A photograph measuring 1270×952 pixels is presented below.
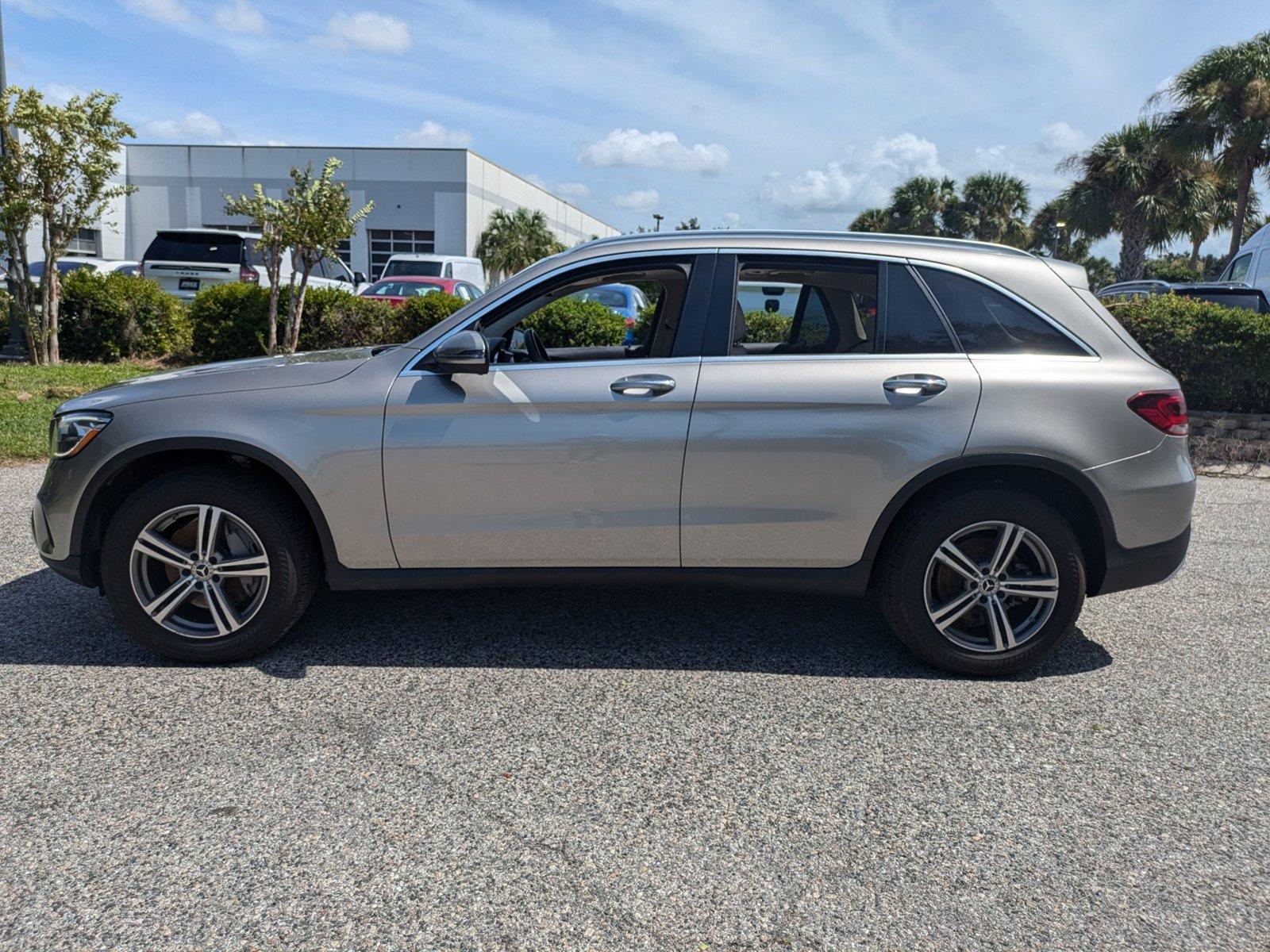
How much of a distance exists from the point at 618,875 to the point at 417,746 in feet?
3.31

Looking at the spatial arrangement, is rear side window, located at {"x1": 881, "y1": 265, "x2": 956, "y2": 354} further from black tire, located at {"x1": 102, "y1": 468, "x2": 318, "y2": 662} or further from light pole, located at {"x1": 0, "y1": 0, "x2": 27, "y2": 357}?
light pole, located at {"x1": 0, "y1": 0, "x2": 27, "y2": 357}

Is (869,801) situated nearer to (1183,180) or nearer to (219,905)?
(219,905)

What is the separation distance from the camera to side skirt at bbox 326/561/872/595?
4.04 meters

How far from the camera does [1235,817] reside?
3025 millimetres

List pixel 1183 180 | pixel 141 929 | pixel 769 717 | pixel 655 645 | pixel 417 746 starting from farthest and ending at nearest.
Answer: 1. pixel 1183 180
2. pixel 655 645
3. pixel 769 717
4. pixel 417 746
5. pixel 141 929

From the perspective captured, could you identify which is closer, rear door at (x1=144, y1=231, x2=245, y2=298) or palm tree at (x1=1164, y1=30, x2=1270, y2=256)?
rear door at (x1=144, y1=231, x2=245, y2=298)

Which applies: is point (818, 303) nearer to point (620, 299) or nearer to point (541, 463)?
point (541, 463)

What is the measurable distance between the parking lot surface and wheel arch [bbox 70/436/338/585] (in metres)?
0.50

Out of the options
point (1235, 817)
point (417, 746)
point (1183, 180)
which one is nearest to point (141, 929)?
point (417, 746)

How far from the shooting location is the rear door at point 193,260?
16219 millimetres

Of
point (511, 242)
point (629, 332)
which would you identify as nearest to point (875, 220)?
point (511, 242)

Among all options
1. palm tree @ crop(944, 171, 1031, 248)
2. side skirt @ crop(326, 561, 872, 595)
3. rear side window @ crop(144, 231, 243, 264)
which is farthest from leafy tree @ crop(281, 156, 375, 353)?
palm tree @ crop(944, 171, 1031, 248)

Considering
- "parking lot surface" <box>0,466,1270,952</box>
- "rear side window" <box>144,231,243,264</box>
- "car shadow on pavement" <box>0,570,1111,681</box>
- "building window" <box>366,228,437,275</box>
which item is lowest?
"parking lot surface" <box>0,466,1270,952</box>

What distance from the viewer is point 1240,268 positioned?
60.3 ft
